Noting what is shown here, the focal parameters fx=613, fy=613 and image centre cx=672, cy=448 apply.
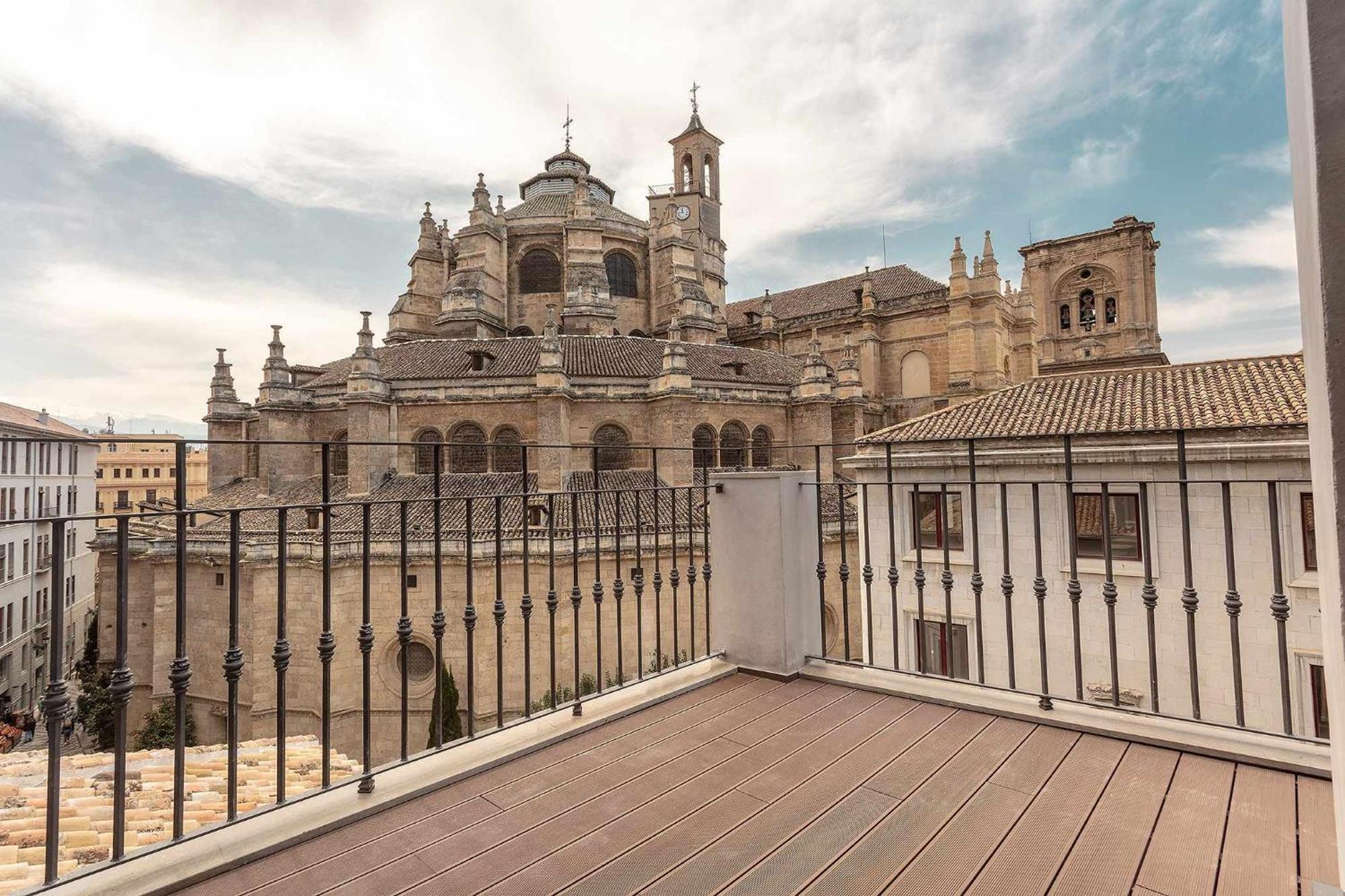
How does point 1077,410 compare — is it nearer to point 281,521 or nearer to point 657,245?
point 281,521

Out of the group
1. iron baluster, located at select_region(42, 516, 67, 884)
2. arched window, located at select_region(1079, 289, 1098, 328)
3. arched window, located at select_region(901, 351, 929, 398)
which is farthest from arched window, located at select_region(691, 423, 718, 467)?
arched window, located at select_region(1079, 289, 1098, 328)

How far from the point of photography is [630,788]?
2461 millimetres

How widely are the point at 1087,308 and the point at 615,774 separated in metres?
37.2

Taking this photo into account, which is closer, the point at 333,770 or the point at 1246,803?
the point at 1246,803

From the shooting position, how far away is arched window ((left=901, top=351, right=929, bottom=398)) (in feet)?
92.3

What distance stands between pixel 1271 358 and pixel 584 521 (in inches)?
544

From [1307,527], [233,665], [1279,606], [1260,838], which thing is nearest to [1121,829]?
[1260,838]

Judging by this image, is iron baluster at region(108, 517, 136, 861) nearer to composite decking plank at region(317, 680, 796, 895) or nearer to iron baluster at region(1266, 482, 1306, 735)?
composite decking plank at region(317, 680, 796, 895)

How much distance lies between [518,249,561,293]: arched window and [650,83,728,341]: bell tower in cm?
415

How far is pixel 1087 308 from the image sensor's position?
31625mm

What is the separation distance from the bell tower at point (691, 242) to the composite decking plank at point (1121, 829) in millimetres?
22130

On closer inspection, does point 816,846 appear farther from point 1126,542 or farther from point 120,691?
point 1126,542

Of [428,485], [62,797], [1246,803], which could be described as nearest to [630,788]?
[1246,803]

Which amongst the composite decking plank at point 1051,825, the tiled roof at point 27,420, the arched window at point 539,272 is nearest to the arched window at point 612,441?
the arched window at point 539,272
